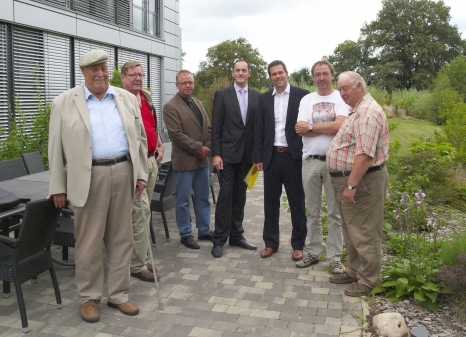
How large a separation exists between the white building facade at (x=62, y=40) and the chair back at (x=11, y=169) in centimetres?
374

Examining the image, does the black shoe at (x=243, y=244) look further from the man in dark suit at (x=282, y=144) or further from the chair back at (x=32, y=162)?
the chair back at (x=32, y=162)

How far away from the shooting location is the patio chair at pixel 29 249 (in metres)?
3.46

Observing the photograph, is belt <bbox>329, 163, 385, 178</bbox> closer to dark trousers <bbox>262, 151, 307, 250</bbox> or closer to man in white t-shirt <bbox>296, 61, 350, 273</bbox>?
man in white t-shirt <bbox>296, 61, 350, 273</bbox>

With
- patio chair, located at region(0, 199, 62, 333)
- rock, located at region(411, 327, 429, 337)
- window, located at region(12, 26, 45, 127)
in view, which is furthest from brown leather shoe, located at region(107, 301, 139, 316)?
window, located at region(12, 26, 45, 127)

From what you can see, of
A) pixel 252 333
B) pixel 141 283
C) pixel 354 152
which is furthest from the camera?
pixel 141 283

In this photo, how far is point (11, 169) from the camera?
19.1 ft

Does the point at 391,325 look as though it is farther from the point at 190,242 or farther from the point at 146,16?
the point at 146,16

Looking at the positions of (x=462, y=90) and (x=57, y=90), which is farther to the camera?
(x=462, y=90)

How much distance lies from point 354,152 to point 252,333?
1.64 m

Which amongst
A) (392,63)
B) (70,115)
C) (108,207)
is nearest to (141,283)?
(108,207)

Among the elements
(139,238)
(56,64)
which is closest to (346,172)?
(139,238)

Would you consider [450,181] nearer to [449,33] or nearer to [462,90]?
[462,90]

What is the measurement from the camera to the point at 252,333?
137 inches

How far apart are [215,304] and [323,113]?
6.65 feet
